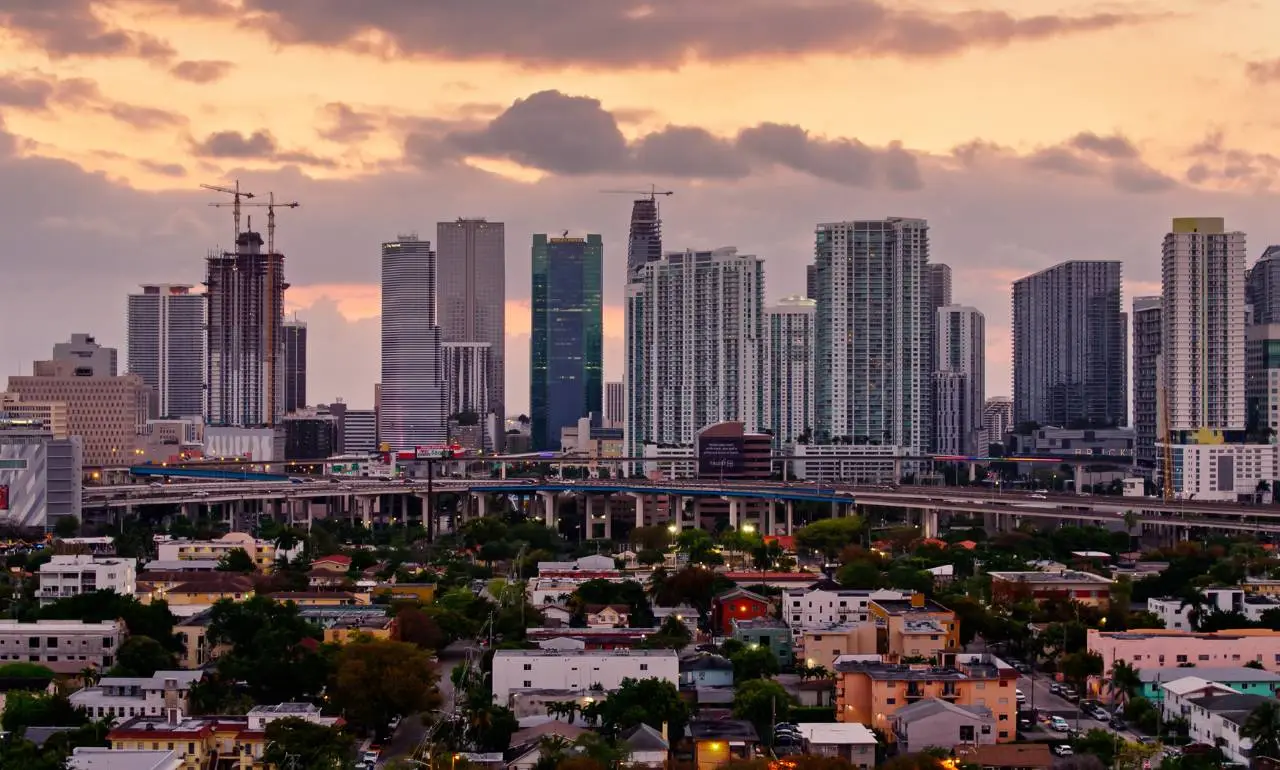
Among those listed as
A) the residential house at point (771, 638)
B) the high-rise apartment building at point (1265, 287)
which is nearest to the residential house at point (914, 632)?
the residential house at point (771, 638)

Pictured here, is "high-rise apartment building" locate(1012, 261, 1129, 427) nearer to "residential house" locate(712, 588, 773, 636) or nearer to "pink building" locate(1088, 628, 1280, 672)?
"residential house" locate(712, 588, 773, 636)

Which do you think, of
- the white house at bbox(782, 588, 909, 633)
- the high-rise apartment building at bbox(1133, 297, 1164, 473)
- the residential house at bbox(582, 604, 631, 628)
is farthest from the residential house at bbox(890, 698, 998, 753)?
the high-rise apartment building at bbox(1133, 297, 1164, 473)

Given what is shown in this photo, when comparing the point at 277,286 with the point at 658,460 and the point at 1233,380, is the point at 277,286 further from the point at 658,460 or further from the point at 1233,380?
the point at 1233,380

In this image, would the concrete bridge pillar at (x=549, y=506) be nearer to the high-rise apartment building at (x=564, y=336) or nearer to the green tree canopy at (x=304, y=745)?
the green tree canopy at (x=304, y=745)

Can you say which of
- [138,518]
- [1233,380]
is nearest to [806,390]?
[1233,380]

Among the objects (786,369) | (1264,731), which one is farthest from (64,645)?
(786,369)

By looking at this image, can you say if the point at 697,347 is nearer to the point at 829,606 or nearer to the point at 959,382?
the point at 959,382
